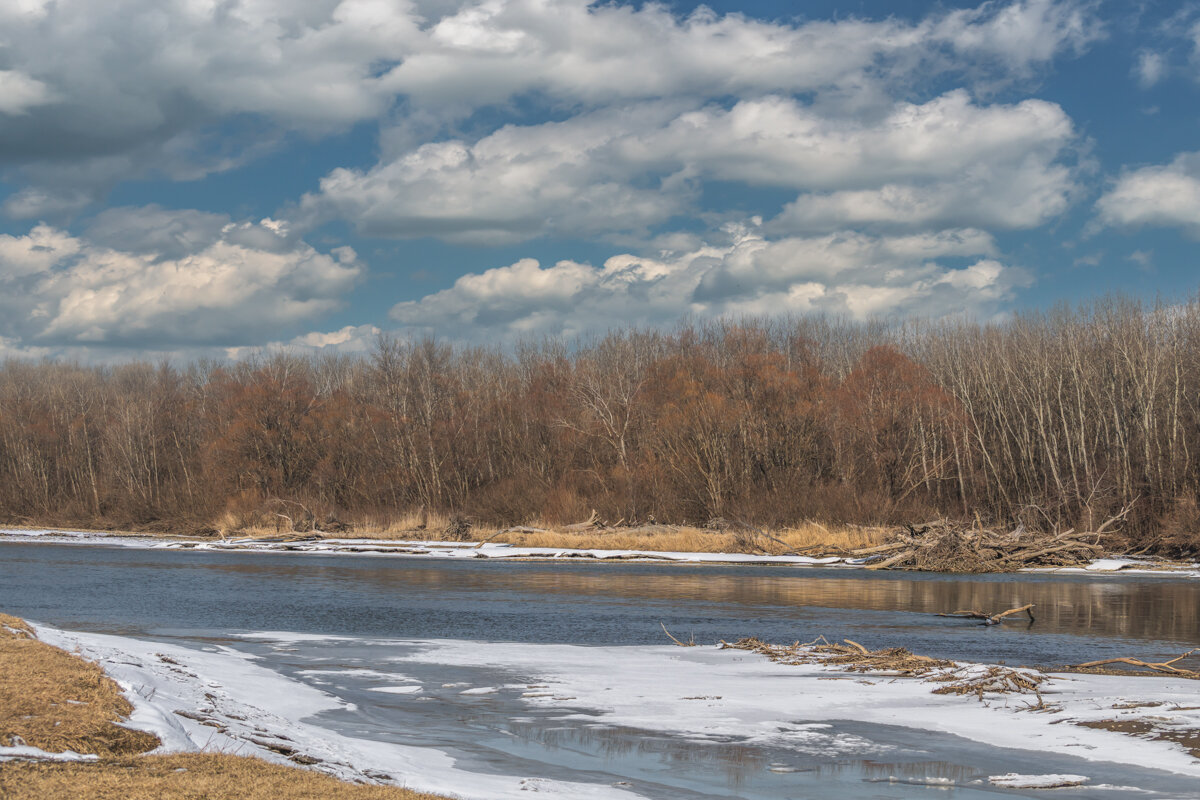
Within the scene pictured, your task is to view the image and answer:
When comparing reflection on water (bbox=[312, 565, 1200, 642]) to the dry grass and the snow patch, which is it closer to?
the dry grass

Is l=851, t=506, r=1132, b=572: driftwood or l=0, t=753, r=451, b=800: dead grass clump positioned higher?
l=0, t=753, r=451, b=800: dead grass clump

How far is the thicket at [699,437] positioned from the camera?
50.8 metres

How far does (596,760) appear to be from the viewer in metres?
11.1

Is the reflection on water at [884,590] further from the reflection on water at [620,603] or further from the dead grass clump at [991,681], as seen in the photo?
the dead grass clump at [991,681]

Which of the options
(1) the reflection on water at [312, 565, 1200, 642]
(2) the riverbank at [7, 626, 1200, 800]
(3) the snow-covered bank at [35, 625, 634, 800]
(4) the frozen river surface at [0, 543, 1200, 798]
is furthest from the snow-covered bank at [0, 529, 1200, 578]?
(3) the snow-covered bank at [35, 625, 634, 800]

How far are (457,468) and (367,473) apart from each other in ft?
23.3

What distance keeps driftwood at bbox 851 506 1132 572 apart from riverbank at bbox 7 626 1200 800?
2282 centimetres

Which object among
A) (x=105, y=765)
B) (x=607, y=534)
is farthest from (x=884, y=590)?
(x=105, y=765)

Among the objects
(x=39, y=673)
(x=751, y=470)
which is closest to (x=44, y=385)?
(x=751, y=470)

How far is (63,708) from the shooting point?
9953 millimetres

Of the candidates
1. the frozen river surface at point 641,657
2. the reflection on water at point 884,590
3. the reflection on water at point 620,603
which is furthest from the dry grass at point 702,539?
the frozen river surface at point 641,657

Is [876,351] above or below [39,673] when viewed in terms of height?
above

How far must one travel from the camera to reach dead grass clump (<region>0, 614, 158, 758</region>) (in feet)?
29.9

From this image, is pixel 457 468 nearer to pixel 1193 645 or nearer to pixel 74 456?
pixel 74 456
